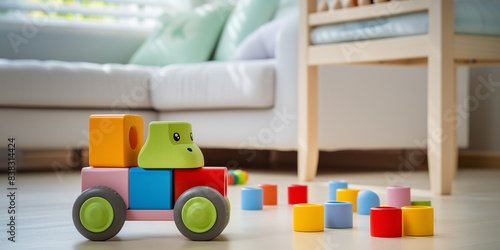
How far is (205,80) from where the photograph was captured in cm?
282

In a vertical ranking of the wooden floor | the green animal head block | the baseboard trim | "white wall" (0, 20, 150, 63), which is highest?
"white wall" (0, 20, 150, 63)

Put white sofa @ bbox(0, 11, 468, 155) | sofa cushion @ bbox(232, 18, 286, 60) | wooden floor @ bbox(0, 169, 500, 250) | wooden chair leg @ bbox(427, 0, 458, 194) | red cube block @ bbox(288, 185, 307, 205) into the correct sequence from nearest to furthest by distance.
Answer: wooden floor @ bbox(0, 169, 500, 250)
red cube block @ bbox(288, 185, 307, 205)
wooden chair leg @ bbox(427, 0, 458, 194)
white sofa @ bbox(0, 11, 468, 155)
sofa cushion @ bbox(232, 18, 286, 60)

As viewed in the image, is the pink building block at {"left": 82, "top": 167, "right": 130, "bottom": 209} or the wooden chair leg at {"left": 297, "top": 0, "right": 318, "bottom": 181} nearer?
the pink building block at {"left": 82, "top": 167, "right": 130, "bottom": 209}

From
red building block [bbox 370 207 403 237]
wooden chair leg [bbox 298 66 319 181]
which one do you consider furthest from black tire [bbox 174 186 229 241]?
wooden chair leg [bbox 298 66 319 181]

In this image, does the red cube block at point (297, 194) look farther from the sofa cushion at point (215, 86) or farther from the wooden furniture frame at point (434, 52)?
the sofa cushion at point (215, 86)

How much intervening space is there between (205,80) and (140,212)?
64.9 inches

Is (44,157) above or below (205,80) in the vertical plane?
below

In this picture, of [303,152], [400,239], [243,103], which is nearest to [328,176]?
[303,152]

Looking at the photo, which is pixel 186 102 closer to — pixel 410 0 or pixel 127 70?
pixel 127 70

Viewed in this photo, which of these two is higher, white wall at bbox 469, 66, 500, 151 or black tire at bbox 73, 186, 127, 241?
white wall at bbox 469, 66, 500, 151

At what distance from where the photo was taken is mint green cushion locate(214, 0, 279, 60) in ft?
10.9

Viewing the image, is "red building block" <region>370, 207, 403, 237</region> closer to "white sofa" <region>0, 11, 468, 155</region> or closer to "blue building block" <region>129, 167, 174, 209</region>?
"blue building block" <region>129, 167, 174, 209</region>

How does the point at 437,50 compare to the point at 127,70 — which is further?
the point at 127,70

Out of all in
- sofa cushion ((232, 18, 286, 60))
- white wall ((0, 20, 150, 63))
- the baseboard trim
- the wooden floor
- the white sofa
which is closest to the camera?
the wooden floor
